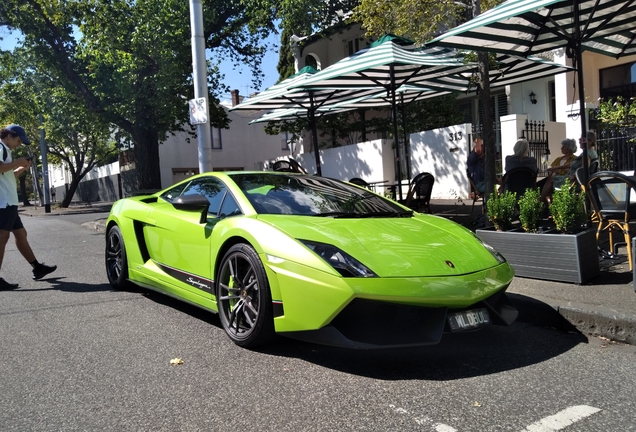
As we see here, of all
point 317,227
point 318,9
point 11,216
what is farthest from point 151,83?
point 317,227

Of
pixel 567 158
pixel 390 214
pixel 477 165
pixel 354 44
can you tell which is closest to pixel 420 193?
pixel 477 165

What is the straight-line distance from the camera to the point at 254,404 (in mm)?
3086

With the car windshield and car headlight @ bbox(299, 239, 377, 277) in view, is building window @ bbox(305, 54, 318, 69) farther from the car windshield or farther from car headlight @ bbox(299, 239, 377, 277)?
car headlight @ bbox(299, 239, 377, 277)

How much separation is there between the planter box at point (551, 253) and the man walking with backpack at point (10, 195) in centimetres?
536

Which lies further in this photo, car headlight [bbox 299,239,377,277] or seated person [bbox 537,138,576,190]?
seated person [bbox 537,138,576,190]

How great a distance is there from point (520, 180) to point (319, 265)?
4938mm

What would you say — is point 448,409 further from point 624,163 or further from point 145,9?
point 145,9

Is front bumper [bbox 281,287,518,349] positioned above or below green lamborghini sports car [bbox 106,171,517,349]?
below

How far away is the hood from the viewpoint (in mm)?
3590

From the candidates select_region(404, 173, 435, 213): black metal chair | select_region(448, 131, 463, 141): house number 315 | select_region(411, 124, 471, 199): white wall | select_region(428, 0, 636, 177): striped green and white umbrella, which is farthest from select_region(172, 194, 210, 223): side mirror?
select_region(448, 131, 463, 141): house number 315

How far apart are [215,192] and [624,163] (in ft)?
26.9

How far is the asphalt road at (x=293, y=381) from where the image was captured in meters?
2.88

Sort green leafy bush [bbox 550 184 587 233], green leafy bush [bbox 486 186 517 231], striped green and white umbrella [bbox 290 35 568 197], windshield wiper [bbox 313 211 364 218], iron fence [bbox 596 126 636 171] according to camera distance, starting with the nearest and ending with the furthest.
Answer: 1. windshield wiper [bbox 313 211 364 218]
2. green leafy bush [bbox 550 184 587 233]
3. green leafy bush [bbox 486 186 517 231]
4. striped green and white umbrella [bbox 290 35 568 197]
5. iron fence [bbox 596 126 636 171]

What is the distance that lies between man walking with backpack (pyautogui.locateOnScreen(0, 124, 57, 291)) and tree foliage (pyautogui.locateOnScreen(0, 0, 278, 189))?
8.58 meters
